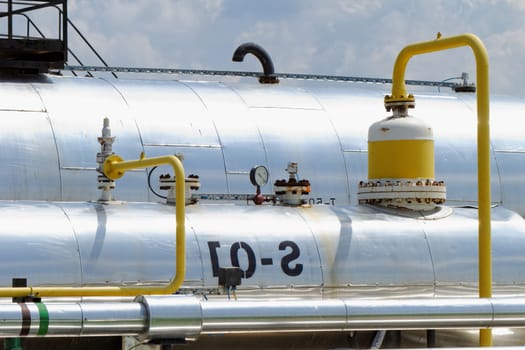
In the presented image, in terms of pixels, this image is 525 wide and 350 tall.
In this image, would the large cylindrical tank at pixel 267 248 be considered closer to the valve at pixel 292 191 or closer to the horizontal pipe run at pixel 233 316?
the valve at pixel 292 191

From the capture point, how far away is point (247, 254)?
39.7ft

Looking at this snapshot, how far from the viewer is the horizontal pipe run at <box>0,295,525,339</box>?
536cm

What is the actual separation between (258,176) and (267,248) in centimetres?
225

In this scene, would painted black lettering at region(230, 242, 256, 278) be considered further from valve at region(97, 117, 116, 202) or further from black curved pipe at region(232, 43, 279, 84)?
black curved pipe at region(232, 43, 279, 84)

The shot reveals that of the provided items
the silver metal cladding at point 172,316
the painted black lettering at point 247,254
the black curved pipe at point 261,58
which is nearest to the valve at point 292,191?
the painted black lettering at point 247,254

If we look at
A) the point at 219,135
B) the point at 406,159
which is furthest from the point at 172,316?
the point at 219,135

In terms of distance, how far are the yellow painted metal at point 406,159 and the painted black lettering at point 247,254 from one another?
2.56 m

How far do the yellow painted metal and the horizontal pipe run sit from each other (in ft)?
24.4

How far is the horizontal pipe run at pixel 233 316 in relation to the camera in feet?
17.6

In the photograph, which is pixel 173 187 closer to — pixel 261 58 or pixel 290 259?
pixel 290 259

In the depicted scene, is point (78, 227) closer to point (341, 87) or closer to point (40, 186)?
point (40, 186)

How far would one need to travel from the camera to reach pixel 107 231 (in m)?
11.6

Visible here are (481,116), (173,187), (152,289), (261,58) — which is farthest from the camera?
(261,58)

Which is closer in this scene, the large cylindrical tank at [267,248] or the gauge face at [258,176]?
the large cylindrical tank at [267,248]
